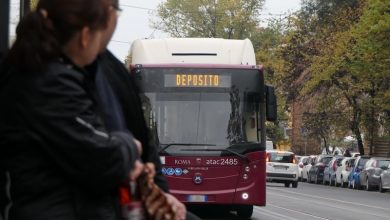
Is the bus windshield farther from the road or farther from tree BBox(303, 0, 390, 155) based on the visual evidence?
tree BBox(303, 0, 390, 155)

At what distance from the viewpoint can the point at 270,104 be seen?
51.8 ft

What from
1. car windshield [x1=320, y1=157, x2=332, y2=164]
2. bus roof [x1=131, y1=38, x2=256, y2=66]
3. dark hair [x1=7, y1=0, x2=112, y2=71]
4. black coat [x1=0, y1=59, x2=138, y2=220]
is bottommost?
car windshield [x1=320, y1=157, x2=332, y2=164]

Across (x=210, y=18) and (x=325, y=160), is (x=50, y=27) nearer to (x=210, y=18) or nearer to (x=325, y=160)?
(x=325, y=160)

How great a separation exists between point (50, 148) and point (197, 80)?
1363 centimetres

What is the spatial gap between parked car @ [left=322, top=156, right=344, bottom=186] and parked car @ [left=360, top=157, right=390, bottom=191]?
6.47m

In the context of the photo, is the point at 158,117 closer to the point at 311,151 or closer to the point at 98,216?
the point at 98,216

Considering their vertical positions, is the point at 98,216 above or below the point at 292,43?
below

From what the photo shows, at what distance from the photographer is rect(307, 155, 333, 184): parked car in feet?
173

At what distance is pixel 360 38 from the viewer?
41125 millimetres

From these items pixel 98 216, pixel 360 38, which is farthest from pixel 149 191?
pixel 360 38

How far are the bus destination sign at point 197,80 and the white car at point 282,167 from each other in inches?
1071

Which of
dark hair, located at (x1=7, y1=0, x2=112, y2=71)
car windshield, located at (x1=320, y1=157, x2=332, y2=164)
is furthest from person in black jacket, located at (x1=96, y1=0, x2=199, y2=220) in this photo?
car windshield, located at (x1=320, y1=157, x2=332, y2=164)

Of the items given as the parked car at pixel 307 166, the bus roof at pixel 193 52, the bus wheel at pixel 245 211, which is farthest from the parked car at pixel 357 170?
the bus roof at pixel 193 52

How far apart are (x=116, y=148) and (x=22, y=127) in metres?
0.30
